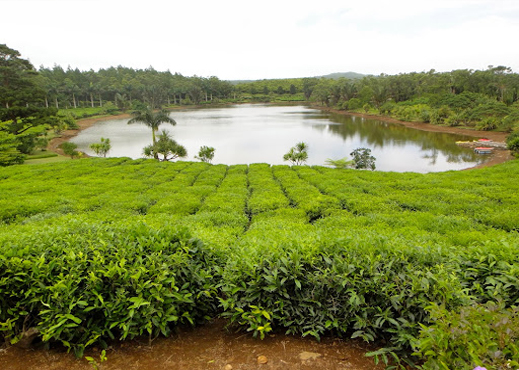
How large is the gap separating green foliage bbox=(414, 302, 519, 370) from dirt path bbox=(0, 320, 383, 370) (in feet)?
2.60

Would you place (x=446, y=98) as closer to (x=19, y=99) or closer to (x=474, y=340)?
(x=19, y=99)

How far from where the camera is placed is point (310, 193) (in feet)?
32.1

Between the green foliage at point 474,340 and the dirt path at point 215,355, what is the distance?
0.79m

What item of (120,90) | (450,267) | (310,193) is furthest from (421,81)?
(450,267)

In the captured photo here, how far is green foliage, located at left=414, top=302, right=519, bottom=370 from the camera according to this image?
6.32 feet

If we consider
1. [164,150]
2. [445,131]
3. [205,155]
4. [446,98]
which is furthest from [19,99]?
[446,98]

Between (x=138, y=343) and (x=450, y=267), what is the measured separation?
3102mm

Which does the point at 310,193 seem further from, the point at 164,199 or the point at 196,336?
the point at 196,336

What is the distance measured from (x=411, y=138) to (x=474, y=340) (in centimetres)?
4194

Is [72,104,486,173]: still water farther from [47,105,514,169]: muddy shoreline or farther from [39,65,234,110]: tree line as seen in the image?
[39,65,234,110]: tree line

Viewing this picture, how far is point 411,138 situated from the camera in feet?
130

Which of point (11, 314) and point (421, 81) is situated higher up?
point (421, 81)

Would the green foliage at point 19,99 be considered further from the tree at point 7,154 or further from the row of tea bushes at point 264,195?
the row of tea bushes at point 264,195

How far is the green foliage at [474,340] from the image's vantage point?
6.32 ft
